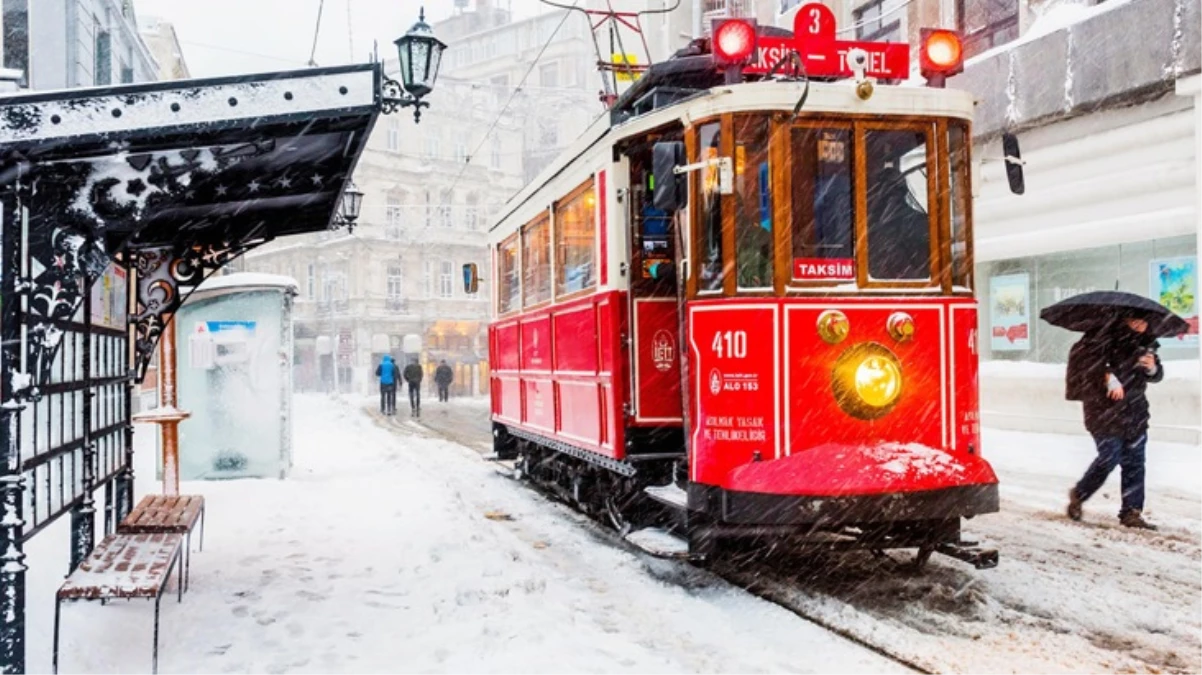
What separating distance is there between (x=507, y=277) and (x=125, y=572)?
7.31m

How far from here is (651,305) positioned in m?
7.75

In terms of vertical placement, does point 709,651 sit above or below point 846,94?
below

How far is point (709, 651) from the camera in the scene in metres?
5.53

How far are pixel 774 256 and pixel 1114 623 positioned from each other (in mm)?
2765

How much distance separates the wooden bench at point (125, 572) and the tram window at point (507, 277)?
222 inches

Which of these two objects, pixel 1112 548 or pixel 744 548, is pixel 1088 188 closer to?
pixel 1112 548

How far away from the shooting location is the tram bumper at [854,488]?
6.34 meters

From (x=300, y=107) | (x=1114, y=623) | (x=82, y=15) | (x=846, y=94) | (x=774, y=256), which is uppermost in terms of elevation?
(x=82, y=15)

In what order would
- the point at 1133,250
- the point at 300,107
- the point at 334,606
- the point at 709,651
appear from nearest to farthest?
the point at 300,107 < the point at 709,651 < the point at 334,606 < the point at 1133,250

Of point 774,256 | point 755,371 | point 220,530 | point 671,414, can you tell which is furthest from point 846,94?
point 220,530

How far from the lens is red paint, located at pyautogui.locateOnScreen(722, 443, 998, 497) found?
250 inches

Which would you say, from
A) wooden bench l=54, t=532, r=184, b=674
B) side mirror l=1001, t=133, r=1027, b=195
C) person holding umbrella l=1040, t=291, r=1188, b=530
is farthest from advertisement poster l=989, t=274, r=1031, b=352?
wooden bench l=54, t=532, r=184, b=674

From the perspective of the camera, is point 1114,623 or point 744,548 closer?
point 1114,623

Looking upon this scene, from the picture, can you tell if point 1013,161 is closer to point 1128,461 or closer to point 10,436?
point 1128,461
